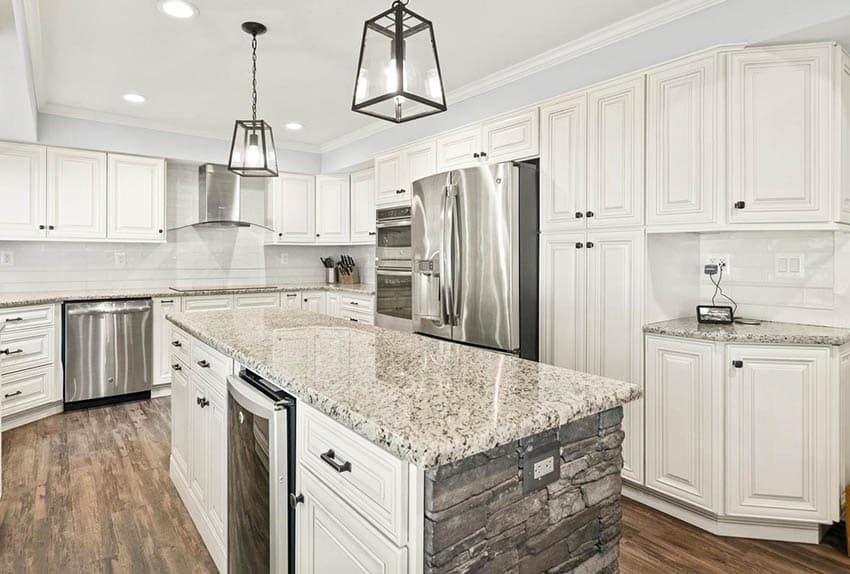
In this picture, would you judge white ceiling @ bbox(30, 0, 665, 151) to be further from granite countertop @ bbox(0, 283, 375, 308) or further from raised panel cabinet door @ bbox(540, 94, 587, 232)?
granite countertop @ bbox(0, 283, 375, 308)

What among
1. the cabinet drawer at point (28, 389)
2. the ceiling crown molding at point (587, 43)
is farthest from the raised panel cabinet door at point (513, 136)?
the cabinet drawer at point (28, 389)

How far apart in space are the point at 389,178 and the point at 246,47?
169 centimetres

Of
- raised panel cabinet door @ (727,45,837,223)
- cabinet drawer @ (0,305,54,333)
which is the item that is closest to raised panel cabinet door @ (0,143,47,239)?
cabinet drawer @ (0,305,54,333)

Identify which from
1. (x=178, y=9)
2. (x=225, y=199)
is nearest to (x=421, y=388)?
(x=178, y=9)

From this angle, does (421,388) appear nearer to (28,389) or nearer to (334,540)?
(334,540)

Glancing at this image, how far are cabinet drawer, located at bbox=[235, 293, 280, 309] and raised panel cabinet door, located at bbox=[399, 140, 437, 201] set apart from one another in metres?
1.82

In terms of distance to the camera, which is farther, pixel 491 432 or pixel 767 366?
pixel 767 366

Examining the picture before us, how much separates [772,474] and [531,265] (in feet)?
5.13

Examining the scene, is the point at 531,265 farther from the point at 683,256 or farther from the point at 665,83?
the point at 665,83

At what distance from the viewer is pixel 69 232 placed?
14.1ft

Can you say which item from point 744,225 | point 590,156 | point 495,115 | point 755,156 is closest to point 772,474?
point 744,225

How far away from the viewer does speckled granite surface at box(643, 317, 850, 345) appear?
214 cm

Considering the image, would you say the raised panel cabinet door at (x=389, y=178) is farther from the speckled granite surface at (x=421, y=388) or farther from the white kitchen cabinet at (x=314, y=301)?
the speckled granite surface at (x=421, y=388)

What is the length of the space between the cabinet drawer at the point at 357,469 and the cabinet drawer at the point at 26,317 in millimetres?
3562
